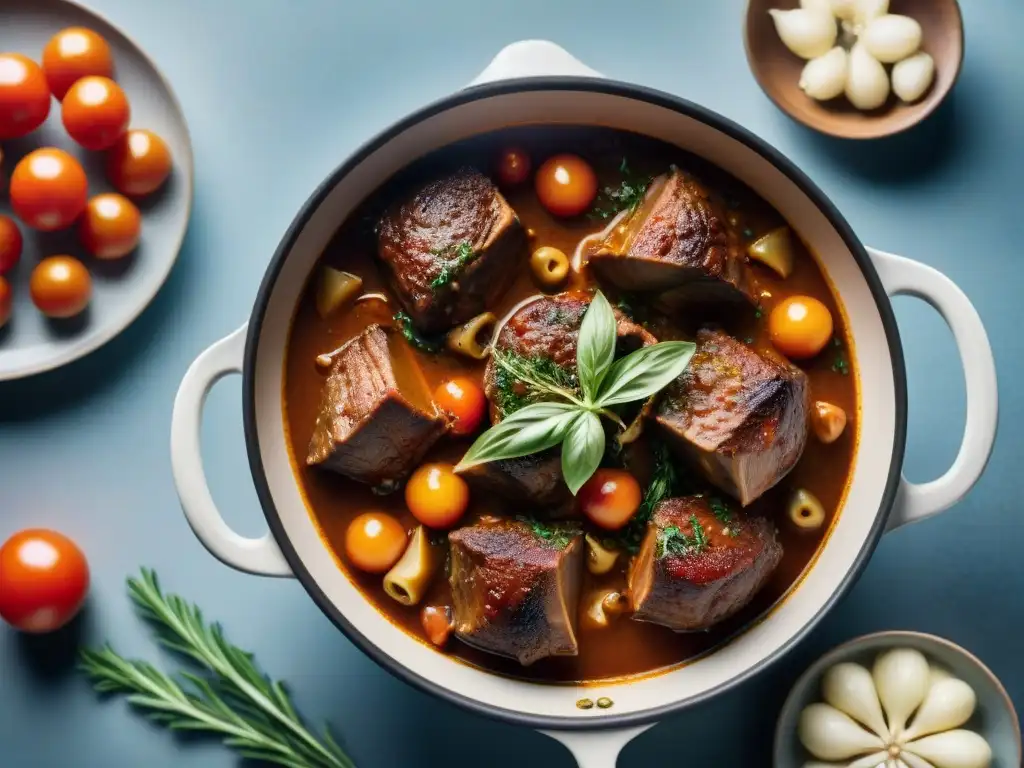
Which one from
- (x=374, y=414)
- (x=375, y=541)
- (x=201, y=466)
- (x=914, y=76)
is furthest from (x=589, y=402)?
(x=914, y=76)

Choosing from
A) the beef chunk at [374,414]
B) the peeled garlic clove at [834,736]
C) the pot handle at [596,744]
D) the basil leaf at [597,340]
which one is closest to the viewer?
the basil leaf at [597,340]

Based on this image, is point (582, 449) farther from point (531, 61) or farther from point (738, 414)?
point (531, 61)

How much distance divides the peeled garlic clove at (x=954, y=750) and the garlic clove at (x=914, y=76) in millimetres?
2271

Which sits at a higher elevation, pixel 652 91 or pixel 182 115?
pixel 182 115

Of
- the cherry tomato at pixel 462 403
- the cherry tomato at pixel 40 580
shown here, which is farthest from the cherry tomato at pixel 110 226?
the cherry tomato at pixel 462 403

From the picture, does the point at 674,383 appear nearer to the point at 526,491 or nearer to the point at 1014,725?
the point at 526,491

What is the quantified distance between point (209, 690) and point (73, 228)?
5.92 feet

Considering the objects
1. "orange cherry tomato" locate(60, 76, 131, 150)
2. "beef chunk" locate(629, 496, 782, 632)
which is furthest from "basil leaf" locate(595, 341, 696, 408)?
"orange cherry tomato" locate(60, 76, 131, 150)

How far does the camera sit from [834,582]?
148 inches

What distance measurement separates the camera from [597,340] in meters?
3.42

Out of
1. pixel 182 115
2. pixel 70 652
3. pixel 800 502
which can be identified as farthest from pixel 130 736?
pixel 800 502

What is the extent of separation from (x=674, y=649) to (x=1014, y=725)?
1.21 m

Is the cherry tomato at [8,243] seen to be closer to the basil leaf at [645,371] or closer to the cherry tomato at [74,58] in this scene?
the cherry tomato at [74,58]

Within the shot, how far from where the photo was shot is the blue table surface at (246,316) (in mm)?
4145
